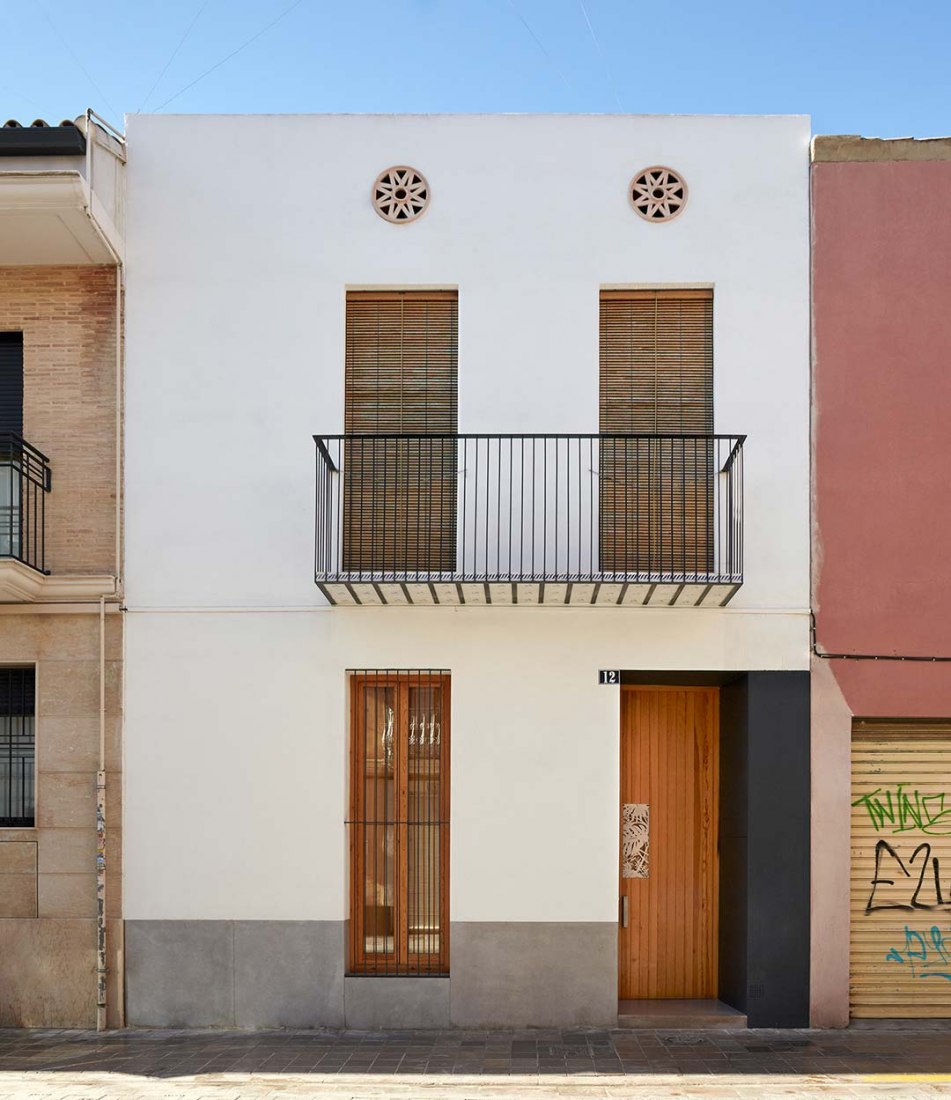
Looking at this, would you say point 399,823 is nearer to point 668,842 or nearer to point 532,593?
point 532,593

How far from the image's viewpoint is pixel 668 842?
33.6ft

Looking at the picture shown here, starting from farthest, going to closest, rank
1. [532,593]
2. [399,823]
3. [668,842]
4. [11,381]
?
[668,842] → [11,381] → [399,823] → [532,593]

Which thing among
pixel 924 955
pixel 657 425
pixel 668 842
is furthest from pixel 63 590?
pixel 924 955

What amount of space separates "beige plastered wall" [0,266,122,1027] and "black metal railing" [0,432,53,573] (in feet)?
0.27

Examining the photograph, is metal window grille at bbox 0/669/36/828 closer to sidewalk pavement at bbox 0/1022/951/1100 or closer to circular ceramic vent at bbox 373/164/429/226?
sidewalk pavement at bbox 0/1022/951/1100

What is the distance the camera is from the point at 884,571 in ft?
31.4

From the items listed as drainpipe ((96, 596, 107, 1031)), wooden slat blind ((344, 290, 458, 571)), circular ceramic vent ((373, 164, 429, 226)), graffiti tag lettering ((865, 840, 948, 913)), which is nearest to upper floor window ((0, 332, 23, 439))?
drainpipe ((96, 596, 107, 1031))

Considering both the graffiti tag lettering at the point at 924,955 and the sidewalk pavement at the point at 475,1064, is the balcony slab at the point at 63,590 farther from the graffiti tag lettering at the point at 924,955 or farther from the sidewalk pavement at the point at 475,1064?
the graffiti tag lettering at the point at 924,955

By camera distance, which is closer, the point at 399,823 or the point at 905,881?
the point at 905,881

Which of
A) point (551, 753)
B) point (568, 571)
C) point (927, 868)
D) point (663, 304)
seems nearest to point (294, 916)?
point (551, 753)

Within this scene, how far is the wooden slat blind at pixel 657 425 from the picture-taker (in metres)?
9.72

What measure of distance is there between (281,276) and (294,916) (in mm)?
5441

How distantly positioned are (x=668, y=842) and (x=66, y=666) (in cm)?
551

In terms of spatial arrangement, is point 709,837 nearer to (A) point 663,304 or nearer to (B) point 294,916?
(B) point 294,916
